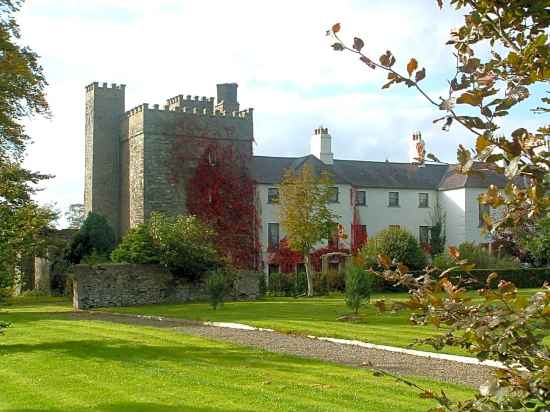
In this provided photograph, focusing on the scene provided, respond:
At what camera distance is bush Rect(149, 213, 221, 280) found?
32.4 metres

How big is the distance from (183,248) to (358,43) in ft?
98.4

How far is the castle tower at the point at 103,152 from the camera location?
44156mm

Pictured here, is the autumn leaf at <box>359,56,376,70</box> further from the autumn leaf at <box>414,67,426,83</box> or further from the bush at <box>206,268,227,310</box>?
the bush at <box>206,268,227,310</box>

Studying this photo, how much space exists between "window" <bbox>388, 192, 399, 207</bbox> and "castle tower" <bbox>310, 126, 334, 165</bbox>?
181 inches

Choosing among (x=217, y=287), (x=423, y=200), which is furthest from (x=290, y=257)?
(x=217, y=287)

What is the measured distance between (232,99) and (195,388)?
131 feet

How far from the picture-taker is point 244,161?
42.1 m

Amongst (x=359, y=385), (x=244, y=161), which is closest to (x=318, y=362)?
(x=359, y=385)

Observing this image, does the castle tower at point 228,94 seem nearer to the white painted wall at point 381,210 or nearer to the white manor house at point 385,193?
the white manor house at point 385,193

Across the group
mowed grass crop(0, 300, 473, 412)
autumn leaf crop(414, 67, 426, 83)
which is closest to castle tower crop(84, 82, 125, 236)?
mowed grass crop(0, 300, 473, 412)

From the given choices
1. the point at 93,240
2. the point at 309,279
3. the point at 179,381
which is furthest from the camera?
the point at 93,240

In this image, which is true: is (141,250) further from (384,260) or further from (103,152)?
(384,260)

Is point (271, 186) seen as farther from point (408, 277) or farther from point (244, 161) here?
point (408, 277)

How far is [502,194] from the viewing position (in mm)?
2982
